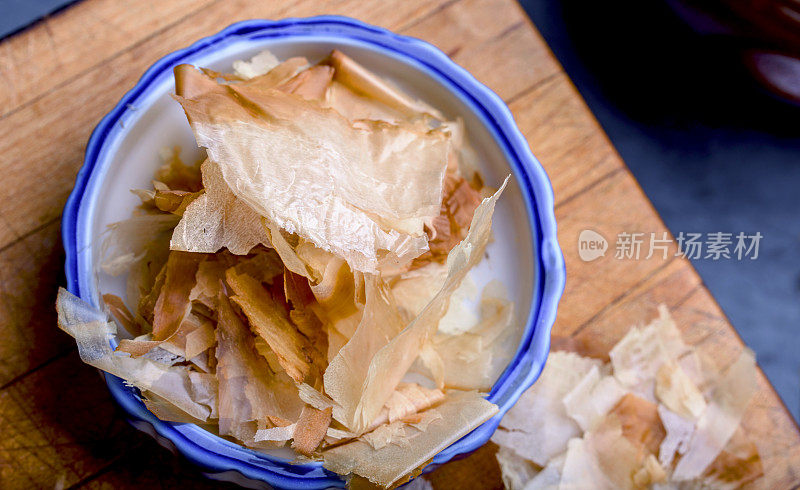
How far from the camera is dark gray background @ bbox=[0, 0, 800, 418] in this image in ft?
3.31

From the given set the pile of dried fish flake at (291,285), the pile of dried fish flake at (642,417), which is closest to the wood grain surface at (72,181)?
the pile of dried fish flake at (642,417)

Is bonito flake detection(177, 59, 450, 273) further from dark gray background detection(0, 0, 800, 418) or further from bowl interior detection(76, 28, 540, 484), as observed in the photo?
dark gray background detection(0, 0, 800, 418)

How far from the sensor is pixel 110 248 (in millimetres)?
552

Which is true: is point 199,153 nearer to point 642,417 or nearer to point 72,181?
point 72,181

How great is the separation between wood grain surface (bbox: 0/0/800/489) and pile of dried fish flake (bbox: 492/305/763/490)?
0.07 feet

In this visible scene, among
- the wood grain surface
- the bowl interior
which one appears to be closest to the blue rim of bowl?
the bowl interior

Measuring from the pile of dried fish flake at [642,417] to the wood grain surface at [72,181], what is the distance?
20 mm

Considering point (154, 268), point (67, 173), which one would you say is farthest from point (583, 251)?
point (67, 173)

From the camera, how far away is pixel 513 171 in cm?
60

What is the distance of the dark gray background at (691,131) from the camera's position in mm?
1009

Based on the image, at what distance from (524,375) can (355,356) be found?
6.6 inches

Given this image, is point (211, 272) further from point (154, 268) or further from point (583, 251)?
point (583, 251)

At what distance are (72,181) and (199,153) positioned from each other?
0.50 feet

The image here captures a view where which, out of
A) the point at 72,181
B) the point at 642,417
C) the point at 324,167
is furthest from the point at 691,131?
the point at 72,181
